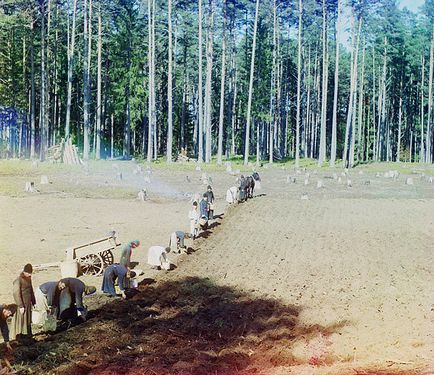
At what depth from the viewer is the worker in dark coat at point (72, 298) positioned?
1080 cm

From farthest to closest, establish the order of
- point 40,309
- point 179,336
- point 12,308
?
point 40,309 → point 179,336 → point 12,308

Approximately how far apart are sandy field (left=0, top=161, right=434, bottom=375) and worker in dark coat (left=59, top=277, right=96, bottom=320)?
1.25ft

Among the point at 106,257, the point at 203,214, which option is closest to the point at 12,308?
the point at 106,257

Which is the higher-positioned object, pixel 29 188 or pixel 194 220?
pixel 29 188

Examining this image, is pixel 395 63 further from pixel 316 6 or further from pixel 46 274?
pixel 46 274

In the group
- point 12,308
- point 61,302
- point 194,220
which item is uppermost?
point 194,220

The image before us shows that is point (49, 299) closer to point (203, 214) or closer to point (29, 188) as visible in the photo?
point (203, 214)

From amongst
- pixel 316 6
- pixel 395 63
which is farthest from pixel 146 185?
pixel 395 63

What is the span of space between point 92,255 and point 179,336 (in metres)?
5.13

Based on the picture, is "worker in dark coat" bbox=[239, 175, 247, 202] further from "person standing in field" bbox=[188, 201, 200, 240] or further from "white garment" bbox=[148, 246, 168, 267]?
"white garment" bbox=[148, 246, 168, 267]

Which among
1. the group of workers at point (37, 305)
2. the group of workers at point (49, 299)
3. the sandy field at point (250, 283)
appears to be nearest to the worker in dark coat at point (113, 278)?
the group of workers at point (49, 299)

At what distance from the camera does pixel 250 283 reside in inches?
571

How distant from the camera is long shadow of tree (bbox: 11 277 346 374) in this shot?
870 cm

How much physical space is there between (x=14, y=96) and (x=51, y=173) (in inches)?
734
